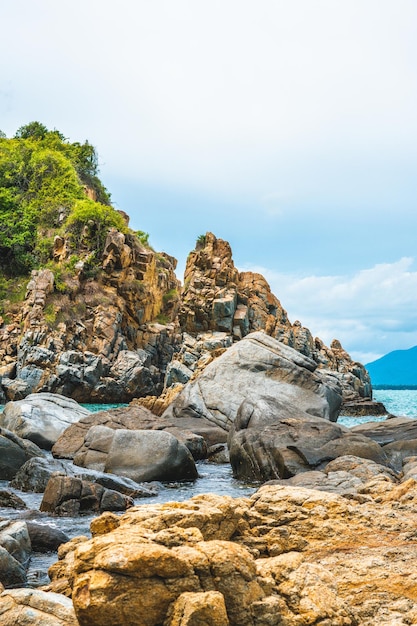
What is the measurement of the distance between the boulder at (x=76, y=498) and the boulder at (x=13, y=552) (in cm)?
241

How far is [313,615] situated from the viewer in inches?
190

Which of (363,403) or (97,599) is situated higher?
(363,403)

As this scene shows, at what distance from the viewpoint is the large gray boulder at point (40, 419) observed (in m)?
21.4

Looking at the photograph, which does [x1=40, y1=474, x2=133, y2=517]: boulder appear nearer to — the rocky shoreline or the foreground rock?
the rocky shoreline

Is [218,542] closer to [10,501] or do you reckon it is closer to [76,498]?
[76,498]

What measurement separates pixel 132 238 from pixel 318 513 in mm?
64880

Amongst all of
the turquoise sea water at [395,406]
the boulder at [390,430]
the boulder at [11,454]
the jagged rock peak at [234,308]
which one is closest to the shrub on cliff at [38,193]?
the jagged rock peak at [234,308]

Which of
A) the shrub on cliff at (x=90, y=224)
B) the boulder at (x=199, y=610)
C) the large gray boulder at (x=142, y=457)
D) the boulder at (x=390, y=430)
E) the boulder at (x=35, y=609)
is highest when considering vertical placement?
the shrub on cliff at (x=90, y=224)

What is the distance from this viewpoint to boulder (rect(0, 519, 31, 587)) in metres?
7.62

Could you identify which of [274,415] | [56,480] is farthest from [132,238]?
[56,480]

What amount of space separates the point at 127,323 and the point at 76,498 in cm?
5351

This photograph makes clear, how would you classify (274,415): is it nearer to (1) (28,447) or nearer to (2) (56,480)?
(1) (28,447)

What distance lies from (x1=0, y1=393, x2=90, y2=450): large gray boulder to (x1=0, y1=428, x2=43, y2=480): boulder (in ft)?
16.0

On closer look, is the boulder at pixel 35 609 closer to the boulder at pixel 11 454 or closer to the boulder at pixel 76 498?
the boulder at pixel 76 498
